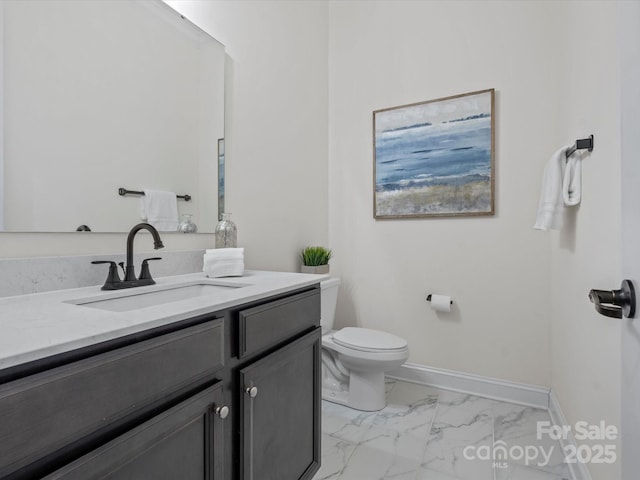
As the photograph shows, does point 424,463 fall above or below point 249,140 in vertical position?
below

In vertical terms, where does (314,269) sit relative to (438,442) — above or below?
above

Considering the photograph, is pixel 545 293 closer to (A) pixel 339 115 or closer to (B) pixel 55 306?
(A) pixel 339 115

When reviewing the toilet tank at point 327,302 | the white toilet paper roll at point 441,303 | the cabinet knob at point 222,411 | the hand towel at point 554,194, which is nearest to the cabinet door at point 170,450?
the cabinet knob at point 222,411

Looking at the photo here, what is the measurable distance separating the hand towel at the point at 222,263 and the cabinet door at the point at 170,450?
57 centimetres

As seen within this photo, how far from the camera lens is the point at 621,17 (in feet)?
2.03

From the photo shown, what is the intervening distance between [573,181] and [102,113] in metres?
1.90

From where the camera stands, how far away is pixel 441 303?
7.24 feet

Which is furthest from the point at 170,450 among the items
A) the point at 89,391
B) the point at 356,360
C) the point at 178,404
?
the point at 356,360

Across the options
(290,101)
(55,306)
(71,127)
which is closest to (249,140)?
(290,101)

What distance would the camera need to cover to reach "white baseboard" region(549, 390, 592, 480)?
4.45 ft

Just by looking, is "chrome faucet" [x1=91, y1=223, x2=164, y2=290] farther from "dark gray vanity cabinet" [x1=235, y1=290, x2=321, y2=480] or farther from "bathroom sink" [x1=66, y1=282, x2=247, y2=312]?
"dark gray vanity cabinet" [x1=235, y1=290, x2=321, y2=480]

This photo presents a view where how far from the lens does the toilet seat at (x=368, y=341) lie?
6.23 ft

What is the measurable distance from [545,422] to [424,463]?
0.84m

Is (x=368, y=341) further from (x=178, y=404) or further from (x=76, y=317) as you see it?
(x=76, y=317)
